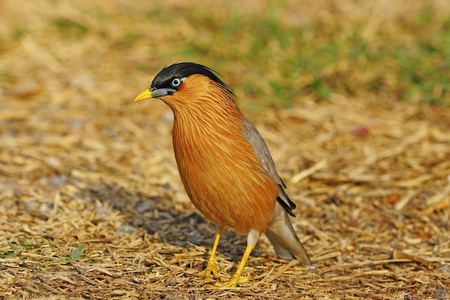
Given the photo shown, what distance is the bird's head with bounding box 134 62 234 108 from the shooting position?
5250 mm

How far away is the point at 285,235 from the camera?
5.75 m

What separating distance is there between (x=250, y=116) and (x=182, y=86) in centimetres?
382

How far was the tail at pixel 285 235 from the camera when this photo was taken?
5695mm

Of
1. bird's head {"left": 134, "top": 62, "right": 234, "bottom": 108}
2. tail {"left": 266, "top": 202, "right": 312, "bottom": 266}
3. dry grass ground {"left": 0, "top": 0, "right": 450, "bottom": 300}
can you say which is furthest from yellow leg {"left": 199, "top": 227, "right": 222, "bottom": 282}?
bird's head {"left": 134, "top": 62, "right": 234, "bottom": 108}

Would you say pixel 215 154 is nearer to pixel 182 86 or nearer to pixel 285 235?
pixel 182 86

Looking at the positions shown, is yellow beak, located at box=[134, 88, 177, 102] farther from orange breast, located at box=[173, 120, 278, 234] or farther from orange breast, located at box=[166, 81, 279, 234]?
orange breast, located at box=[173, 120, 278, 234]

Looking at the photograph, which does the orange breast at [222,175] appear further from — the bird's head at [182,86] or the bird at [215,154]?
the bird's head at [182,86]

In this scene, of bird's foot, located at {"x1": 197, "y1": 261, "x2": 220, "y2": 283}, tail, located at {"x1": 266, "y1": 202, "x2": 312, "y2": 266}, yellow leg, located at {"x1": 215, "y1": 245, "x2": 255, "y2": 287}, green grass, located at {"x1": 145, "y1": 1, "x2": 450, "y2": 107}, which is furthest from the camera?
green grass, located at {"x1": 145, "y1": 1, "x2": 450, "y2": 107}

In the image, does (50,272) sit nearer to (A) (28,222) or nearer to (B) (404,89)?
(A) (28,222)

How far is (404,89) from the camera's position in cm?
966

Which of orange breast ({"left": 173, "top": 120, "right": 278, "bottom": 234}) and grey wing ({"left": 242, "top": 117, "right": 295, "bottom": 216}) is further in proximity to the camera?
→ grey wing ({"left": 242, "top": 117, "right": 295, "bottom": 216})

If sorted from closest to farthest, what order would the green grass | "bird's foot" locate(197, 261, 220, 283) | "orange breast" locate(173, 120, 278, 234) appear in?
1. "orange breast" locate(173, 120, 278, 234)
2. "bird's foot" locate(197, 261, 220, 283)
3. the green grass

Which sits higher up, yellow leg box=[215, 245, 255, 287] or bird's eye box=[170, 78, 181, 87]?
bird's eye box=[170, 78, 181, 87]

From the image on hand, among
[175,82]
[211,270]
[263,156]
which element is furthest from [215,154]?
[211,270]
